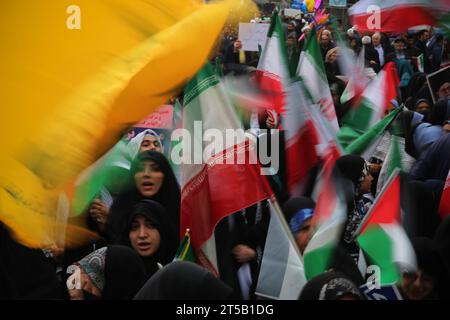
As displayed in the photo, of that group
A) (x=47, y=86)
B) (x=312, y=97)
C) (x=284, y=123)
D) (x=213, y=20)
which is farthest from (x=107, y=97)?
(x=312, y=97)

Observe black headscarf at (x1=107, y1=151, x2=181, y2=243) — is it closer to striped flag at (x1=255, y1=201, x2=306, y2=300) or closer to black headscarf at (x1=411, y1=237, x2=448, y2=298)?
striped flag at (x1=255, y1=201, x2=306, y2=300)

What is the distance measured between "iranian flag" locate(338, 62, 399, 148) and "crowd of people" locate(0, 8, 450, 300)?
405mm

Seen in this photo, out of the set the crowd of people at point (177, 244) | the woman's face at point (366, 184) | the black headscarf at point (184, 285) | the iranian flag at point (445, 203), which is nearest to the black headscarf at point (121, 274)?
the crowd of people at point (177, 244)

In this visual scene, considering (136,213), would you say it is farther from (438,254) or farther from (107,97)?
(438,254)

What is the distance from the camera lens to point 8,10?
4258mm

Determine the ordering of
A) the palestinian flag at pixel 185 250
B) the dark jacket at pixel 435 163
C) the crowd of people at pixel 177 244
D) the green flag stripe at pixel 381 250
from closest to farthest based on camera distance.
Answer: the crowd of people at pixel 177 244 < the green flag stripe at pixel 381 250 < the palestinian flag at pixel 185 250 < the dark jacket at pixel 435 163

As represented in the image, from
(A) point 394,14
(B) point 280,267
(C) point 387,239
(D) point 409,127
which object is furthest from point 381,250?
(D) point 409,127

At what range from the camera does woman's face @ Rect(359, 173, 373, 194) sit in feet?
19.6

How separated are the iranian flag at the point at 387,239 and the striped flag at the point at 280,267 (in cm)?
33

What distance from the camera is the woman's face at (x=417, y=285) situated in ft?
13.0

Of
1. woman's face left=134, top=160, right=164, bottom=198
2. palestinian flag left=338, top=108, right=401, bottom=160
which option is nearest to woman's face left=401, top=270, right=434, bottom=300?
woman's face left=134, top=160, right=164, bottom=198

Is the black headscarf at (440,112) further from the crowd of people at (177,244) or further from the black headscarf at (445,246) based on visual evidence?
the black headscarf at (445,246)

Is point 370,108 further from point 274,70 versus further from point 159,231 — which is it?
point 159,231
